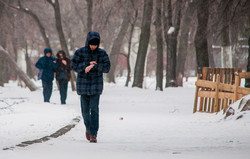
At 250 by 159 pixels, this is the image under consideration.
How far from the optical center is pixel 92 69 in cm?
709

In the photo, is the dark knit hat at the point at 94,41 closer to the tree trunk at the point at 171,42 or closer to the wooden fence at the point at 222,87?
the wooden fence at the point at 222,87

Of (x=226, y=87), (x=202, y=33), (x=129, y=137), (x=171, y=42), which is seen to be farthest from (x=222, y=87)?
(x=171, y=42)

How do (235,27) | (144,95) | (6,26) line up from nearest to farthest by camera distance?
(235,27) < (144,95) < (6,26)

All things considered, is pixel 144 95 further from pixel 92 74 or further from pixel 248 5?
pixel 92 74

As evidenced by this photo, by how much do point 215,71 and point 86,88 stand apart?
5.67m

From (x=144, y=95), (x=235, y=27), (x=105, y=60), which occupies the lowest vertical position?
(x=144, y=95)

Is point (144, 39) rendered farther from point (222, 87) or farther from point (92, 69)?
point (92, 69)

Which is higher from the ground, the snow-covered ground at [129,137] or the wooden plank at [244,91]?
the wooden plank at [244,91]

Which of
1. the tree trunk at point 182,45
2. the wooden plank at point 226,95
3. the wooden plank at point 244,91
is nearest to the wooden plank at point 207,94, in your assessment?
Answer: the wooden plank at point 226,95

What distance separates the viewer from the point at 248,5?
12352 millimetres

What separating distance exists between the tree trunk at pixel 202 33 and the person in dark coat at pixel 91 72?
690 centimetres

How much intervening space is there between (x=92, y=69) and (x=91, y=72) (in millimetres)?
69

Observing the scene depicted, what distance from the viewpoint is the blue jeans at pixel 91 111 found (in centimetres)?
719

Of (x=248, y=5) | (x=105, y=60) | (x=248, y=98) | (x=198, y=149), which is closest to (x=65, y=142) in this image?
(x=105, y=60)
